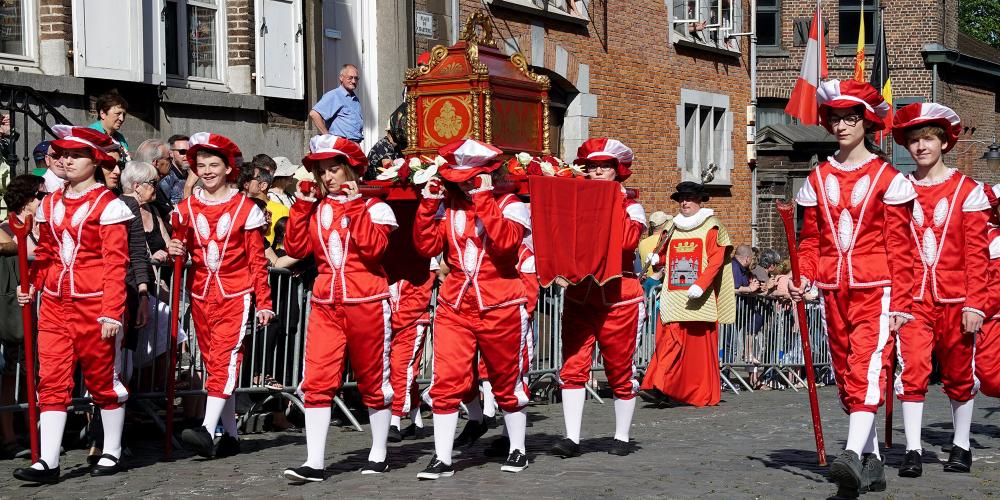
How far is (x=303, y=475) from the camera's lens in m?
8.20

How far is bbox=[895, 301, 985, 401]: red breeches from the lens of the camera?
8.39 m

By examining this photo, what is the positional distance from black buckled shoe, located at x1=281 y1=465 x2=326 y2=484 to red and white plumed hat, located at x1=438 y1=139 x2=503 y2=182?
67.2 inches

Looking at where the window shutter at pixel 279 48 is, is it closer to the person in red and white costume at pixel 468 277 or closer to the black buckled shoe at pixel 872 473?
the person in red and white costume at pixel 468 277

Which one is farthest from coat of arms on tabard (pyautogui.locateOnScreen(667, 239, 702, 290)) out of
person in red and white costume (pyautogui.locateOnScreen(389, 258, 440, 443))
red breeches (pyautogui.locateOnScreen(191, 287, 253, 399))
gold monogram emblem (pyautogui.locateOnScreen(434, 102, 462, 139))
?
red breeches (pyautogui.locateOnScreen(191, 287, 253, 399))

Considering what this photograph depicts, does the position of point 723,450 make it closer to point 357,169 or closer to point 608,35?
point 357,169

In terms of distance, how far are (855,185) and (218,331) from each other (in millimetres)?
3806

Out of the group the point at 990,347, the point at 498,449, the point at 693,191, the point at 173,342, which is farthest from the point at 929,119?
the point at 693,191

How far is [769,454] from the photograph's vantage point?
9.47 meters

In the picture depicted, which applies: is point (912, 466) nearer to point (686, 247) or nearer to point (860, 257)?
point (860, 257)

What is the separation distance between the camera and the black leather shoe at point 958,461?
28.8 feet

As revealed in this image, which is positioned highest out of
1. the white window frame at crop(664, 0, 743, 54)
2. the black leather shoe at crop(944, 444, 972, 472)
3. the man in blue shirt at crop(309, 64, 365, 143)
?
the white window frame at crop(664, 0, 743, 54)

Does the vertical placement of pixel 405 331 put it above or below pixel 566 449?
above

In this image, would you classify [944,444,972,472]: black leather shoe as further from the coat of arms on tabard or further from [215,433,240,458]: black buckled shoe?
the coat of arms on tabard

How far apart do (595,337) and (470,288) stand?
58.4 inches
